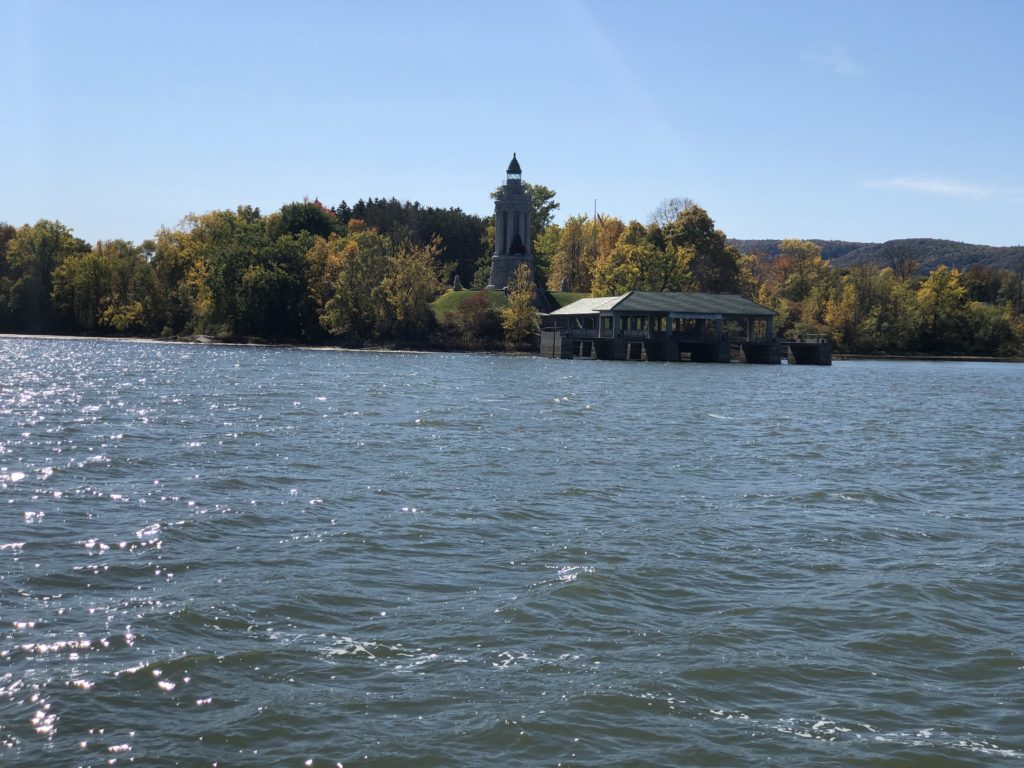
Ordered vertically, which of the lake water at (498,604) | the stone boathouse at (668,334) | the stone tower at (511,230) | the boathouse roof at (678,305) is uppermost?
the stone tower at (511,230)

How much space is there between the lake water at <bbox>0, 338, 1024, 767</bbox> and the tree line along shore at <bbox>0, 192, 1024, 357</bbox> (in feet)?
273

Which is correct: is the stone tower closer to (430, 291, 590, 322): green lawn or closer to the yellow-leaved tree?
(430, 291, 590, 322): green lawn

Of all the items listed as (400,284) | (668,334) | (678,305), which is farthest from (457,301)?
(678,305)

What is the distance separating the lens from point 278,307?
4528 inches

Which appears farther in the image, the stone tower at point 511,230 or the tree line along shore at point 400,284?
the stone tower at point 511,230

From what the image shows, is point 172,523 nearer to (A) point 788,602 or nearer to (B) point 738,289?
(A) point 788,602

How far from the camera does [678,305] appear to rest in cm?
9338

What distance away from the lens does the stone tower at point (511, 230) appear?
390ft

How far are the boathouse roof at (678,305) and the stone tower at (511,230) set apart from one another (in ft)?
72.7

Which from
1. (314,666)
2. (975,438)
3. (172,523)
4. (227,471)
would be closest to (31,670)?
(314,666)

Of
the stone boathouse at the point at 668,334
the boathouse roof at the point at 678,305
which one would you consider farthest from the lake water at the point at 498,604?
the stone boathouse at the point at 668,334

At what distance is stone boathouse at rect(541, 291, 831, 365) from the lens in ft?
308

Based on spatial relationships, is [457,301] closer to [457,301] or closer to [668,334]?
[457,301]

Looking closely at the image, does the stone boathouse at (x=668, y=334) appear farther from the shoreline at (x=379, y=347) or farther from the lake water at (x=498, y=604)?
the lake water at (x=498, y=604)
